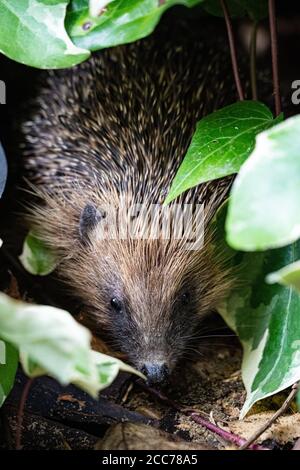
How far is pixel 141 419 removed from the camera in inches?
114

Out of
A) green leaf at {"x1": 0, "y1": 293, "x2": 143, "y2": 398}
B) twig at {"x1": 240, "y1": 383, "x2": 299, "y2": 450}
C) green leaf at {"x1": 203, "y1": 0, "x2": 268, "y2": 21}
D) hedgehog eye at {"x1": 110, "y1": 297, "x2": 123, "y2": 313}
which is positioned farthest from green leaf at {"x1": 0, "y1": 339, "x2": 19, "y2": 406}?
green leaf at {"x1": 203, "y1": 0, "x2": 268, "y2": 21}

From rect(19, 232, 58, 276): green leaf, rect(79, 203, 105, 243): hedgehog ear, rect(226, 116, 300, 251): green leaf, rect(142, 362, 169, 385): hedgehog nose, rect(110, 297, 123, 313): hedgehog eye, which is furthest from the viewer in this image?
rect(19, 232, 58, 276): green leaf

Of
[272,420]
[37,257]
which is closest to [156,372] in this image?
[272,420]

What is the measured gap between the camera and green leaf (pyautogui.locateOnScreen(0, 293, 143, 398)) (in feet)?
6.07

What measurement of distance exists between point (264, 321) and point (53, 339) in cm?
124

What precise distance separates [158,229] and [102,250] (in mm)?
322

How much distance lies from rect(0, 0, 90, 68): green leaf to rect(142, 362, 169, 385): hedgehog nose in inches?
45.2

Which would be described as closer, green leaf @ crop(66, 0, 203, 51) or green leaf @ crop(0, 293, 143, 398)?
green leaf @ crop(0, 293, 143, 398)

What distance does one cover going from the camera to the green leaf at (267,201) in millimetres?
1780

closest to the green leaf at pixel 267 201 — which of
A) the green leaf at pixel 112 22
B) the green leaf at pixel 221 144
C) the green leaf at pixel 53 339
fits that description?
the green leaf at pixel 53 339

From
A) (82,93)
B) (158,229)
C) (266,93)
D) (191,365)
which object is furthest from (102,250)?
(266,93)

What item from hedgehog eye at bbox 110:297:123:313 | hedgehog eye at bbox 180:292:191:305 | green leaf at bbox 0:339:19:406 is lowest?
hedgehog eye at bbox 180:292:191:305

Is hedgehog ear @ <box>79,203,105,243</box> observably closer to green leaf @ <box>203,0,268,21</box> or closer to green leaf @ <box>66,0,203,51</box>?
green leaf @ <box>66,0,203,51</box>

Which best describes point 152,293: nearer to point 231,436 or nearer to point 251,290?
point 251,290
